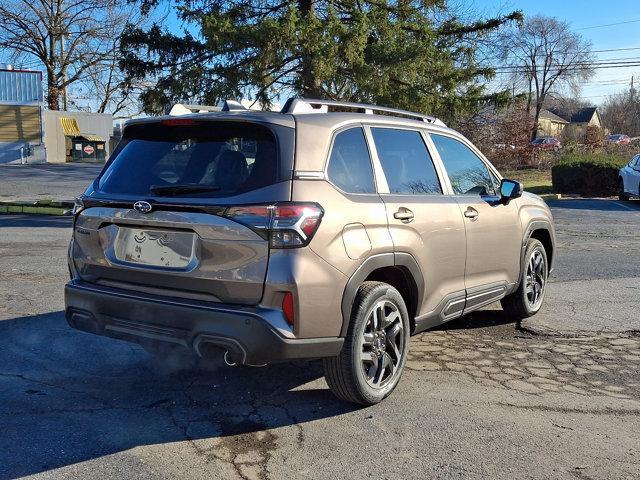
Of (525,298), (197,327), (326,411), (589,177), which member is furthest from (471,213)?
(589,177)

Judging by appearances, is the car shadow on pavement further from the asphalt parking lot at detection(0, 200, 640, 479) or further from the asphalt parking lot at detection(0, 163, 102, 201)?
the asphalt parking lot at detection(0, 163, 102, 201)

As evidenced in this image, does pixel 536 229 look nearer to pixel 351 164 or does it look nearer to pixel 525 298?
pixel 525 298

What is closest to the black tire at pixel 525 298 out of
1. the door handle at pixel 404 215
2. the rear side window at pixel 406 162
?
the rear side window at pixel 406 162

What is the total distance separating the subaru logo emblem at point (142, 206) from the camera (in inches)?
148

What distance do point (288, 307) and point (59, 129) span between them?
1611 inches

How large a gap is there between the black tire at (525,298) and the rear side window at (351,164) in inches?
96.8

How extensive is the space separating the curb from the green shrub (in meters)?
16.7

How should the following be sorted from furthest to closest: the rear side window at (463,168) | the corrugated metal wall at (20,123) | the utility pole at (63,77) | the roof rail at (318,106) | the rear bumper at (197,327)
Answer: the utility pole at (63,77)
the corrugated metal wall at (20,123)
the rear side window at (463,168)
the roof rail at (318,106)
the rear bumper at (197,327)

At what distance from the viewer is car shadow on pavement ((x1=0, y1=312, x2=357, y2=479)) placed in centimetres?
353

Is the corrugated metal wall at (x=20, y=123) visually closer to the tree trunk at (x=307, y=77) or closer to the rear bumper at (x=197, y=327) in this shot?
the tree trunk at (x=307, y=77)

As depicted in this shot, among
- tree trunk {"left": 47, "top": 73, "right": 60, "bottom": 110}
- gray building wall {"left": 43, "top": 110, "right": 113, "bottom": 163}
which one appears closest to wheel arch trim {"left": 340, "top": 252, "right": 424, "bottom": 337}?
gray building wall {"left": 43, "top": 110, "right": 113, "bottom": 163}

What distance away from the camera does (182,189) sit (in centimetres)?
379

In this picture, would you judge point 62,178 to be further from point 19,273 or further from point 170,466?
point 170,466

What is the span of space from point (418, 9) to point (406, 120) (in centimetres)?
1105
